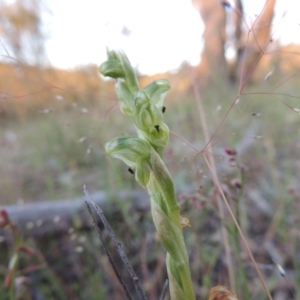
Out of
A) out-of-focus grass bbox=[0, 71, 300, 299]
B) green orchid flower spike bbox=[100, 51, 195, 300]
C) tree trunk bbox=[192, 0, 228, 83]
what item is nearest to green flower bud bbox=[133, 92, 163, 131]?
green orchid flower spike bbox=[100, 51, 195, 300]

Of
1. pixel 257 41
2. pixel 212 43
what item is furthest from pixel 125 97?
pixel 212 43

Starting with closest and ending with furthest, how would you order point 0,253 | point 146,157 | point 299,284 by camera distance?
point 146,157, point 299,284, point 0,253

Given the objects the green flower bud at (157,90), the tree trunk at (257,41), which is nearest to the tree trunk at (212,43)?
the tree trunk at (257,41)

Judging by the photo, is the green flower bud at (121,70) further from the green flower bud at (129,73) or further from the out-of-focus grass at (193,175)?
the out-of-focus grass at (193,175)

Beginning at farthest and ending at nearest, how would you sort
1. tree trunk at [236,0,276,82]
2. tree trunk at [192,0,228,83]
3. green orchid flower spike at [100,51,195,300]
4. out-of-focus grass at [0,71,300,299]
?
1. tree trunk at [192,0,228,83]
2. out-of-focus grass at [0,71,300,299]
3. tree trunk at [236,0,276,82]
4. green orchid flower spike at [100,51,195,300]

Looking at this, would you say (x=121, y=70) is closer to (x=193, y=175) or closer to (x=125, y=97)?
(x=125, y=97)

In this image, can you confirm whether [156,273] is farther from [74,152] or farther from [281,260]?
[74,152]

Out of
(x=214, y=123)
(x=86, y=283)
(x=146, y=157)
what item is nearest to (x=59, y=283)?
(x=86, y=283)

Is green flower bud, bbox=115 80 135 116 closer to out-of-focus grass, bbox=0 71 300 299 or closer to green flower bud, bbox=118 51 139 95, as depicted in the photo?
green flower bud, bbox=118 51 139 95
